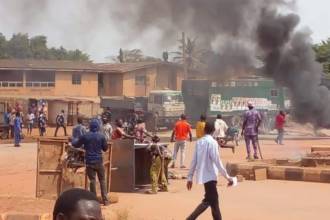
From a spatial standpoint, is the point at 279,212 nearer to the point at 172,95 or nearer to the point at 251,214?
the point at 251,214

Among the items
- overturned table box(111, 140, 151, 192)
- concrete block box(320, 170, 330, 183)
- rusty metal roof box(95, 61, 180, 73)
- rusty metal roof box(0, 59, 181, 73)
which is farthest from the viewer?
rusty metal roof box(95, 61, 180, 73)

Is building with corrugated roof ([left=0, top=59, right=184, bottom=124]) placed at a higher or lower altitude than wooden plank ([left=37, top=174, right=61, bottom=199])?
higher

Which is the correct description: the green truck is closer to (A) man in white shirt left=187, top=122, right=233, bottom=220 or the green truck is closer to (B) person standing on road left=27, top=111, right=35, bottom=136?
(B) person standing on road left=27, top=111, right=35, bottom=136

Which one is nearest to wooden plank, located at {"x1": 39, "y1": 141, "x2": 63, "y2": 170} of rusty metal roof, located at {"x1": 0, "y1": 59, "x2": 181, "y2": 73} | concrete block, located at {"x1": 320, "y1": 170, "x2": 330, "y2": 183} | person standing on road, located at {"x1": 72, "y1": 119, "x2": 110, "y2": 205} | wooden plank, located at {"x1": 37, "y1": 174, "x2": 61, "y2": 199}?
wooden plank, located at {"x1": 37, "y1": 174, "x2": 61, "y2": 199}

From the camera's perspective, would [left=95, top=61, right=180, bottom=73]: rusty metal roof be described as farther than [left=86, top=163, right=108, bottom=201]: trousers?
Yes

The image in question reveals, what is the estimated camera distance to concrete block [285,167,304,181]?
13.3m

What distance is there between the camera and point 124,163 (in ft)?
39.0

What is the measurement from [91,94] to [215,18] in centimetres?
2497

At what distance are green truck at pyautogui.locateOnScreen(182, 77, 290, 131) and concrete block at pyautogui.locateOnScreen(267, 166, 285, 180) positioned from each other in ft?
71.4

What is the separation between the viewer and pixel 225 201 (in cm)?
1073

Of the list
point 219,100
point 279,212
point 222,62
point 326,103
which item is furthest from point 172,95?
point 279,212

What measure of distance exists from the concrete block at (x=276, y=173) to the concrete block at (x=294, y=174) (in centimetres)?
10

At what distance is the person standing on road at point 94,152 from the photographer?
10133mm

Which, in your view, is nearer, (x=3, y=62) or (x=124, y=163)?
(x=124, y=163)
